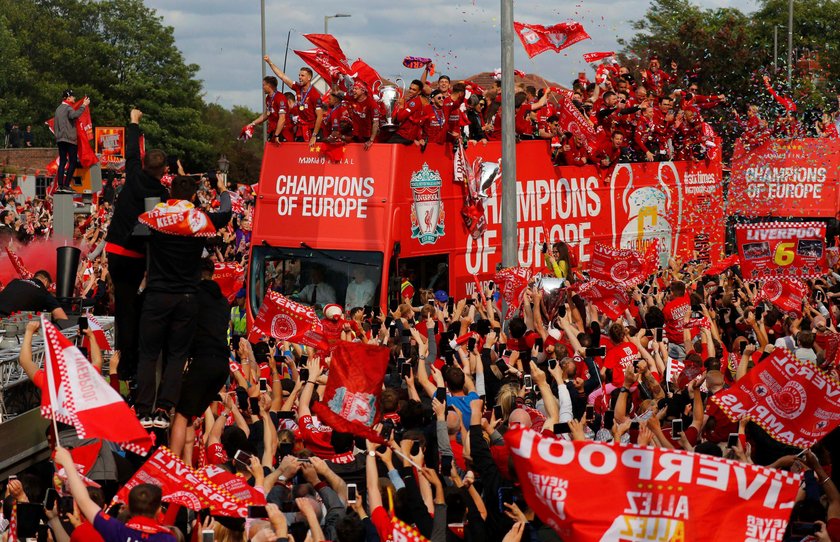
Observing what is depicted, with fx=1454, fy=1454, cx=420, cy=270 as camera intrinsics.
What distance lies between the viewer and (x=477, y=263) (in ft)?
64.8

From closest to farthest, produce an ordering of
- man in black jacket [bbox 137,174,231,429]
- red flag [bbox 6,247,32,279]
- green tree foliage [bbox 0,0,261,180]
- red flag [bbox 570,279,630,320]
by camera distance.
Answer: man in black jacket [bbox 137,174,231,429] → red flag [bbox 6,247,32,279] → red flag [bbox 570,279,630,320] → green tree foliage [bbox 0,0,261,180]

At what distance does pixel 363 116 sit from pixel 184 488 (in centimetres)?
1119

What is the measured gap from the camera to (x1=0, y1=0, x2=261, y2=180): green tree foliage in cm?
6781

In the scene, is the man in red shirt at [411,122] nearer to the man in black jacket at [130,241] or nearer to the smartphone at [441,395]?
the man in black jacket at [130,241]

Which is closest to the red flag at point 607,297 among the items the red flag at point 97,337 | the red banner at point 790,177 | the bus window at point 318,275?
the bus window at point 318,275

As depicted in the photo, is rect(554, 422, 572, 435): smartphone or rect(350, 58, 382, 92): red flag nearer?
rect(554, 422, 572, 435): smartphone

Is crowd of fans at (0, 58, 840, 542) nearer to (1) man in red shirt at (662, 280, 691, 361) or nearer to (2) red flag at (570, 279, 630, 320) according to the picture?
(1) man in red shirt at (662, 280, 691, 361)

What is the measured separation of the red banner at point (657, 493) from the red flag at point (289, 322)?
654 cm

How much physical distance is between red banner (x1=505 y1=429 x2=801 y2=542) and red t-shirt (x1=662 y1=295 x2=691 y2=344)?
7.41m

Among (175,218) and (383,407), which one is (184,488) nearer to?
(175,218)

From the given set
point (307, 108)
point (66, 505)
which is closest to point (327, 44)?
point (307, 108)

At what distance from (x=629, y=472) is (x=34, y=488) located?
152 inches

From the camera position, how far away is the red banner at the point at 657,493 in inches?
253

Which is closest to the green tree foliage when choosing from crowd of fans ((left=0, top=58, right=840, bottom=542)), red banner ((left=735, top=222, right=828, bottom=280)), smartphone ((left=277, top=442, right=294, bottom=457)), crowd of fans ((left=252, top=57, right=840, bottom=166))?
crowd of fans ((left=252, top=57, right=840, bottom=166))
